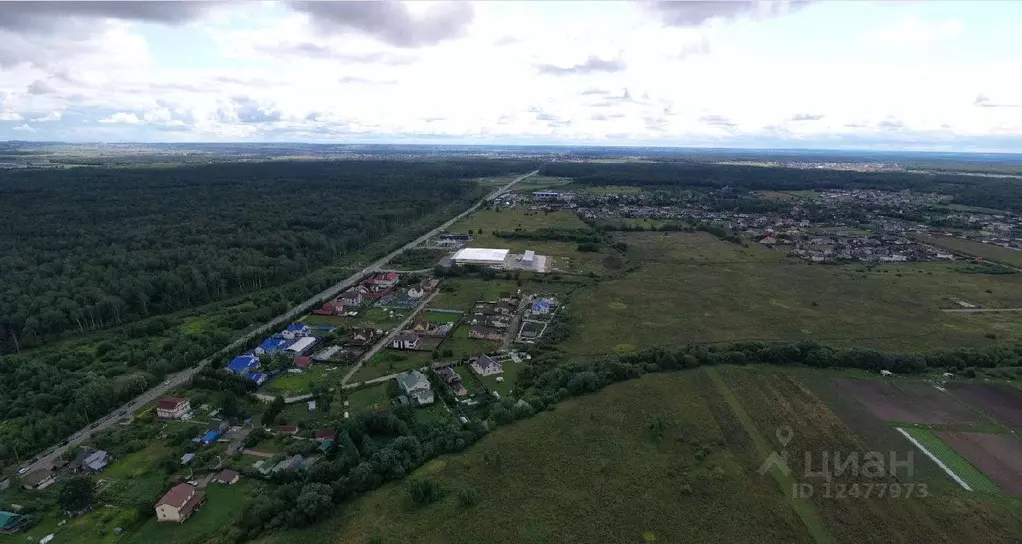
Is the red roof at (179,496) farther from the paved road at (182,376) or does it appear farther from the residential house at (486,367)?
the residential house at (486,367)

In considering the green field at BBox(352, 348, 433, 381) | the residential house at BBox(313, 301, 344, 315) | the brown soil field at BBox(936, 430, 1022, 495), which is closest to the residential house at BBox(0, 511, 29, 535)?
the green field at BBox(352, 348, 433, 381)

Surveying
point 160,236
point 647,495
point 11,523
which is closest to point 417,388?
point 647,495

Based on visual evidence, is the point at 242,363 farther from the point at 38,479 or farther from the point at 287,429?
the point at 38,479

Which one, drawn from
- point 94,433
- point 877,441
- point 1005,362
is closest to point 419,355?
point 94,433

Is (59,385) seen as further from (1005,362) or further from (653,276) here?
(1005,362)

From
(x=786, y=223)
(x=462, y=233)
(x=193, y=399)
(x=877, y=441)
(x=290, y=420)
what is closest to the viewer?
(x=877, y=441)

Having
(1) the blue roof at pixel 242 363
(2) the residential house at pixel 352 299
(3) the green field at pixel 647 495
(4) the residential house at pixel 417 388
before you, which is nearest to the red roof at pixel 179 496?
(3) the green field at pixel 647 495
